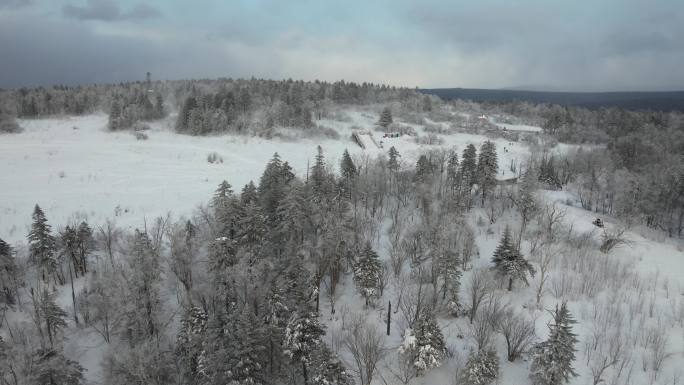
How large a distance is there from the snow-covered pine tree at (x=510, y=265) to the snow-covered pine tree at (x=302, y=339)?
1944 cm

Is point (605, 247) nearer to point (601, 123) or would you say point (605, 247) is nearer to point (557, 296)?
point (557, 296)

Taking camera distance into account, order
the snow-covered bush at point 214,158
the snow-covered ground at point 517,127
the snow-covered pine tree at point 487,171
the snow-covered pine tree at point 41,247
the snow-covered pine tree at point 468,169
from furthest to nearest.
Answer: the snow-covered ground at point 517,127
the snow-covered bush at point 214,158
the snow-covered pine tree at point 468,169
the snow-covered pine tree at point 487,171
the snow-covered pine tree at point 41,247

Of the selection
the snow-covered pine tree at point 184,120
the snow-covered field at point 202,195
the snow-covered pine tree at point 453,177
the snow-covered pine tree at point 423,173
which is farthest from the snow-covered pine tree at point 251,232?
the snow-covered pine tree at point 184,120

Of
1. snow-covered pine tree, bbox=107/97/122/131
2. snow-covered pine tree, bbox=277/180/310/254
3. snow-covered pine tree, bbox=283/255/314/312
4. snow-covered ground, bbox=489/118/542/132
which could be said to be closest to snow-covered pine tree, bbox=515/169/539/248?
snow-covered pine tree, bbox=277/180/310/254

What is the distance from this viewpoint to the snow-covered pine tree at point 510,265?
37.6 meters

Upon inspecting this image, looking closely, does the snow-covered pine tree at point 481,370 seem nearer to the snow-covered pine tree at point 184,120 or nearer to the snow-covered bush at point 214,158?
the snow-covered bush at point 214,158

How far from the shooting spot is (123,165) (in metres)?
76.3

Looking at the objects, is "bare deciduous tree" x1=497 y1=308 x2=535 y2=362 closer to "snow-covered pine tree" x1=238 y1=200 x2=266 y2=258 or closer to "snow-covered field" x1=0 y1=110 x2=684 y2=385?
"snow-covered field" x1=0 y1=110 x2=684 y2=385

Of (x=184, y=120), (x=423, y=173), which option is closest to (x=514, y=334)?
(x=423, y=173)

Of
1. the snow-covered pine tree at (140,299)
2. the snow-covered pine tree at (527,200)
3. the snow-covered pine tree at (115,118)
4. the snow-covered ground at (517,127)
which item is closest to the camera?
the snow-covered pine tree at (140,299)

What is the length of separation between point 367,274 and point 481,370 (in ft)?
46.2

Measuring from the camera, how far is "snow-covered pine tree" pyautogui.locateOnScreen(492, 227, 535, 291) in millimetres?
37562

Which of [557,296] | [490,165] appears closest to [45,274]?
[557,296]

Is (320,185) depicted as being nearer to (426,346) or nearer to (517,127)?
(426,346)
